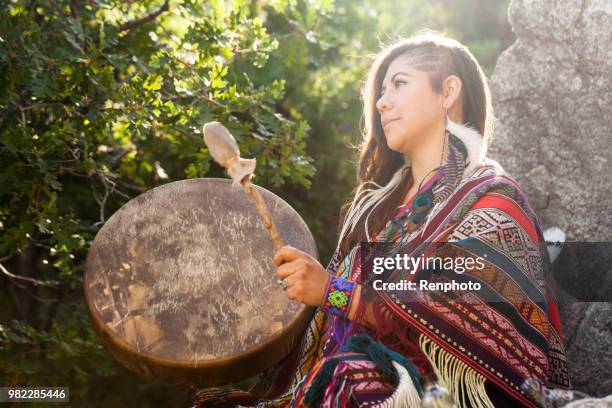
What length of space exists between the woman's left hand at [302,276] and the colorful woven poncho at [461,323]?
128 millimetres

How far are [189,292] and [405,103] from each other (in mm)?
940

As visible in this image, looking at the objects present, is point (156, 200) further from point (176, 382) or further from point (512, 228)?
point (512, 228)

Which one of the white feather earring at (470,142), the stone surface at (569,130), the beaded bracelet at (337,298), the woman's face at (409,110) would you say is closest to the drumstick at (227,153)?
the beaded bracelet at (337,298)

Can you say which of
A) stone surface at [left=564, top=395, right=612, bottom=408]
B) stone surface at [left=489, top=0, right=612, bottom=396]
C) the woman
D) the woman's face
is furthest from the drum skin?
stone surface at [left=489, top=0, right=612, bottom=396]

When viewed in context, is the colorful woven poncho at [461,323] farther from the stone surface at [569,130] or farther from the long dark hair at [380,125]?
the stone surface at [569,130]

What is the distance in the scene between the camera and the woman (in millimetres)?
2250

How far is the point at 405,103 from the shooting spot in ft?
8.61

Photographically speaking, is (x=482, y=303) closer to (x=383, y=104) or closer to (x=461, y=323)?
(x=461, y=323)

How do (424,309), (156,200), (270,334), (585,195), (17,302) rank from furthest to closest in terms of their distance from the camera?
1. (17,302)
2. (585,195)
3. (156,200)
4. (270,334)
5. (424,309)

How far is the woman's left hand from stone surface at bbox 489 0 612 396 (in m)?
1.23

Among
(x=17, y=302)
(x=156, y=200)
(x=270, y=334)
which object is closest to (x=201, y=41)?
(x=156, y=200)

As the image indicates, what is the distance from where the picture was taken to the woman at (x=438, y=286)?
225cm

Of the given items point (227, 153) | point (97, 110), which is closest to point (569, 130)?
point (227, 153)

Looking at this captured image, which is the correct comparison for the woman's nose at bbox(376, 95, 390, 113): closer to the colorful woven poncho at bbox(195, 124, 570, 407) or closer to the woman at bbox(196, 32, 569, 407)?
the woman at bbox(196, 32, 569, 407)
